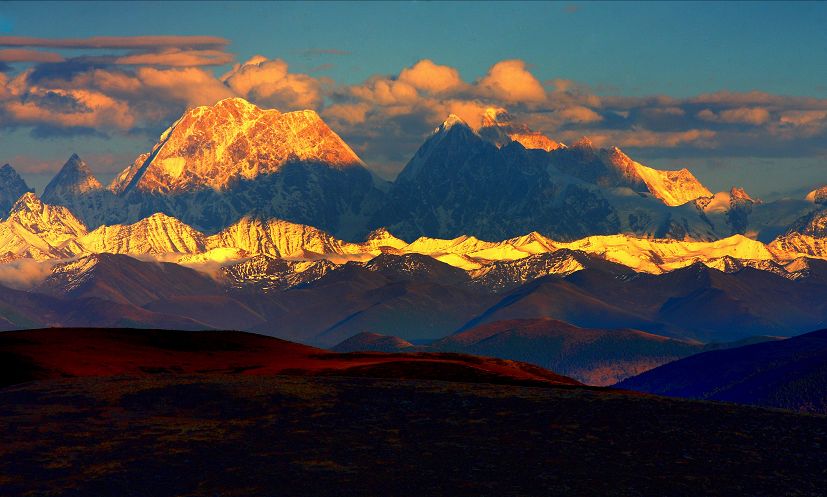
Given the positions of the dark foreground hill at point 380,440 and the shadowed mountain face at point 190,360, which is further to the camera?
the shadowed mountain face at point 190,360

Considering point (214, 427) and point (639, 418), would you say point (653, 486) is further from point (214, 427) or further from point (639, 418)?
point (214, 427)

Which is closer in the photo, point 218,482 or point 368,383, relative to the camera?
point 218,482

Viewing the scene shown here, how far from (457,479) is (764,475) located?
21425 millimetres

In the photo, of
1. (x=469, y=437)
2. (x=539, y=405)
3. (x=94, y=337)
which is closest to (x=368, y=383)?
(x=539, y=405)

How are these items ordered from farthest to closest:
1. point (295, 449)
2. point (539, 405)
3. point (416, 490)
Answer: point (539, 405) < point (295, 449) < point (416, 490)

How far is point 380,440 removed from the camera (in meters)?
106

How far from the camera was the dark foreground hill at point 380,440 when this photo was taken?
90.6 metres

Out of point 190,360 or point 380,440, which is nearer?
point 380,440

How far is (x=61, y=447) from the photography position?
101312 mm

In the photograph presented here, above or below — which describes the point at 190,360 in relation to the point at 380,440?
below

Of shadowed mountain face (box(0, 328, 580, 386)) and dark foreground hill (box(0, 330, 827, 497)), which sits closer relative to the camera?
dark foreground hill (box(0, 330, 827, 497))

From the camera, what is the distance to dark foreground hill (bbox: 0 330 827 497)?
9056 centimetres

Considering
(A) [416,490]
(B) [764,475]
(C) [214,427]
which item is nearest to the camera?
(A) [416,490]

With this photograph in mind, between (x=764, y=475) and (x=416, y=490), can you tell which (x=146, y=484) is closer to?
(x=416, y=490)
